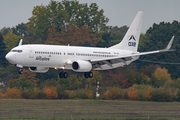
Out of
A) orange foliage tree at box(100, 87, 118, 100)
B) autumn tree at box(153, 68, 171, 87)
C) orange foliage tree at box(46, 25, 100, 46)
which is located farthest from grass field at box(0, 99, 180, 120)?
orange foliage tree at box(46, 25, 100, 46)

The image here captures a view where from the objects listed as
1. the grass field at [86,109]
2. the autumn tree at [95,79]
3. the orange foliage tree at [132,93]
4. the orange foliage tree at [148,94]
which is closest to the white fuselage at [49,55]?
the grass field at [86,109]

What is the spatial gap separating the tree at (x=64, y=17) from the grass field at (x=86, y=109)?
2005 inches

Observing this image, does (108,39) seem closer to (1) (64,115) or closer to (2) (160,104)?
(2) (160,104)

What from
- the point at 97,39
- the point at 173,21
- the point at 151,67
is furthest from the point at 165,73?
the point at 173,21

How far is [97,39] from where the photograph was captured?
11406 cm

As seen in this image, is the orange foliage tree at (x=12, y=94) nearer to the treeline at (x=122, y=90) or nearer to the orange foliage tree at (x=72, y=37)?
the treeline at (x=122, y=90)

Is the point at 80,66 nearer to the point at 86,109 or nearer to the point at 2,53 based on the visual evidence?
the point at 86,109

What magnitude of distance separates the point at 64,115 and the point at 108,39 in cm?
6785

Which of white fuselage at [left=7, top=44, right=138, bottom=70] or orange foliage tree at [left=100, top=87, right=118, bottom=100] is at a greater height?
white fuselage at [left=7, top=44, right=138, bottom=70]

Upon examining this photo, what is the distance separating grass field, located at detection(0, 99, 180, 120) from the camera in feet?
189

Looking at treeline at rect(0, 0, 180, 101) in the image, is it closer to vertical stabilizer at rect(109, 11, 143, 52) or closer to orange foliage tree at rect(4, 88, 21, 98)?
orange foliage tree at rect(4, 88, 21, 98)

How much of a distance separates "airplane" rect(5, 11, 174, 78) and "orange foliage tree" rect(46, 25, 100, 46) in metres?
39.3

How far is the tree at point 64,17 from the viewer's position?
122m

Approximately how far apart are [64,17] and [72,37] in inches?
661
